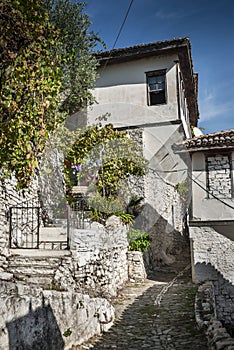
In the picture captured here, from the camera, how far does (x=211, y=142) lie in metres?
12.0

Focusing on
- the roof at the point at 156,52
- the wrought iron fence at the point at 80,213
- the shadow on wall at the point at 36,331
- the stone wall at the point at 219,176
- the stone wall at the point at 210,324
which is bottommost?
the stone wall at the point at 210,324

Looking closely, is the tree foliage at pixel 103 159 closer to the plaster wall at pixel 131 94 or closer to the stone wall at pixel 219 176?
the plaster wall at pixel 131 94

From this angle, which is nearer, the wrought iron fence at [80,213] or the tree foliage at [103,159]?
the wrought iron fence at [80,213]

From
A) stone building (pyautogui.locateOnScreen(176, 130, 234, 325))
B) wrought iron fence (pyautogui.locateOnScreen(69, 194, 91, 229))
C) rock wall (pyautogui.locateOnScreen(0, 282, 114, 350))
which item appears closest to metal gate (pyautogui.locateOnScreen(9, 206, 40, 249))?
wrought iron fence (pyautogui.locateOnScreen(69, 194, 91, 229))

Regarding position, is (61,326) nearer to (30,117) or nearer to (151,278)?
(30,117)

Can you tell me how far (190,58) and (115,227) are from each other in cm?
843

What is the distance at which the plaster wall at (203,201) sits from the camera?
1177 centimetres

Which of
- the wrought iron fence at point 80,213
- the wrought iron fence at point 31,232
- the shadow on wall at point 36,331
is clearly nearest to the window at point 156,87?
the wrought iron fence at point 80,213

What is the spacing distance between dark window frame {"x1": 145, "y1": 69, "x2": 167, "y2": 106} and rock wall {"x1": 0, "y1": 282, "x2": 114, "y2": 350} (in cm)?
1054

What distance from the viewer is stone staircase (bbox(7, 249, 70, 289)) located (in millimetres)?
7598

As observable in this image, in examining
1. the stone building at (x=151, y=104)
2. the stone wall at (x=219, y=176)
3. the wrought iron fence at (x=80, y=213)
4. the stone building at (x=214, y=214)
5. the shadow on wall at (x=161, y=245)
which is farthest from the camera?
the stone building at (x=151, y=104)

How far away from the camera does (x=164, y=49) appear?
14711 millimetres

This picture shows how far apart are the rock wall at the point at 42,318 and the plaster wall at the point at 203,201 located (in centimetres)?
654

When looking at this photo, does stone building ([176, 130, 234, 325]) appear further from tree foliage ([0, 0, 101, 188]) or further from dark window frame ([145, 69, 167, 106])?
tree foliage ([0, 0, 101, 188])
